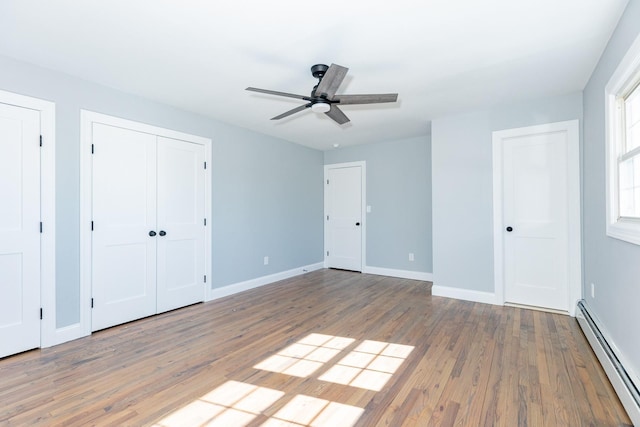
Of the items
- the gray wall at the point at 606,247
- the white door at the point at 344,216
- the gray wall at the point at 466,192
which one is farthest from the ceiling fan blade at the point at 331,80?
the white door at the point at 344,216

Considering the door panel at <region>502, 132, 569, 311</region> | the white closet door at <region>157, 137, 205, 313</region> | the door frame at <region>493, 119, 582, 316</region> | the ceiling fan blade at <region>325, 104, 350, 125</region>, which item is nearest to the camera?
the ceiling fan blade at <region>325, 104, 350, 125</region>

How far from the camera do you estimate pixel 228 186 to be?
→ 14.1 feet

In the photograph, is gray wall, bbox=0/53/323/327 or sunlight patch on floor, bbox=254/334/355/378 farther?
gray wall, bbox=0/53/323/327

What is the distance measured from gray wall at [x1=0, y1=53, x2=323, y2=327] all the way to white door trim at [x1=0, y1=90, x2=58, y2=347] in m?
0.04

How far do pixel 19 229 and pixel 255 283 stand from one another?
9.09ft

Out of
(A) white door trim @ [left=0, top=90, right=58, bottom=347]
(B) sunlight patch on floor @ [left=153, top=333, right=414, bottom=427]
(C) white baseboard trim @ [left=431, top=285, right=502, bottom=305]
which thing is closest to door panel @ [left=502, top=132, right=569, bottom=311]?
(C) white baseboard trim @ [left=431, top=285, right=502, bottom=305]

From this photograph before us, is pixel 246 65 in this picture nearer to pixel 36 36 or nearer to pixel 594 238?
pixel 36 36

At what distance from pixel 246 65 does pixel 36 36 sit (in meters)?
1.46

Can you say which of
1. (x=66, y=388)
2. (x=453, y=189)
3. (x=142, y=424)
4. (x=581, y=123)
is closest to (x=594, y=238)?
(x=581, y=123)

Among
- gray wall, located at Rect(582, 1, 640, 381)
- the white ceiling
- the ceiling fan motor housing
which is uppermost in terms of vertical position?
the white ceiling

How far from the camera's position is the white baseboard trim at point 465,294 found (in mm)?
3783

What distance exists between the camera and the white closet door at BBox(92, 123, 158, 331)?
301 cm

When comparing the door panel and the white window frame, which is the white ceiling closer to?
the white window frame

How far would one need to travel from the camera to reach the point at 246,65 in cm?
260
